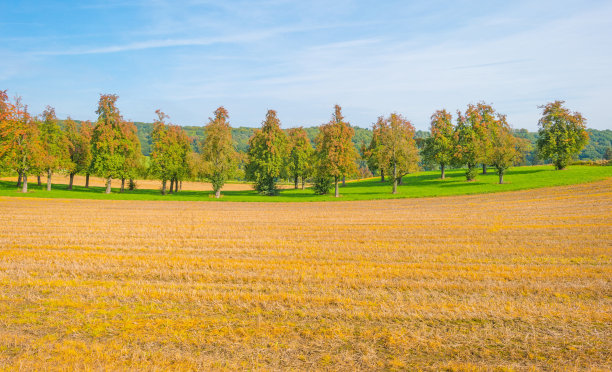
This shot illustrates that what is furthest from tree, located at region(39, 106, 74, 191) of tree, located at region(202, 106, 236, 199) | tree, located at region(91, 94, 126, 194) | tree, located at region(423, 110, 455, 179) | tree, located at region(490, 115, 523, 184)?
tree, located at region(490, 115, 523, 184)

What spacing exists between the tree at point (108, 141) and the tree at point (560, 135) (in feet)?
260

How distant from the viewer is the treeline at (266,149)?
197ft

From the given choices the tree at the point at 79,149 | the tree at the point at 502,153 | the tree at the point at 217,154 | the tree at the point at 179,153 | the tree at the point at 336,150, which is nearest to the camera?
the tree at the point at 336,150

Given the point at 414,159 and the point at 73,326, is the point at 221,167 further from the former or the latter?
the point at 73,326

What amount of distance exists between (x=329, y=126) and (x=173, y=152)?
28.8 meters

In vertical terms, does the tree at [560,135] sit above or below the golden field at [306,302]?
above

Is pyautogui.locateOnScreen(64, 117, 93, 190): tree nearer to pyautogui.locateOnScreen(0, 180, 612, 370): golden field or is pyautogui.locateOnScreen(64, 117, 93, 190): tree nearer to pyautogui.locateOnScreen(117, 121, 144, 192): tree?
pyautogui.locateOnScreen(117, 121, 144, 192): tree

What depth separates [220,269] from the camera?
13500 millimetres

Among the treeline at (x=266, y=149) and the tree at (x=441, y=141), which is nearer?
the treeline at (x=266, y=149)

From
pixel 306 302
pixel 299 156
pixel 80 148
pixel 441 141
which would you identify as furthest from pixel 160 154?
pixel 306 302

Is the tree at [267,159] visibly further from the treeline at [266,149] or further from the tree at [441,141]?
the tree at [441,141]

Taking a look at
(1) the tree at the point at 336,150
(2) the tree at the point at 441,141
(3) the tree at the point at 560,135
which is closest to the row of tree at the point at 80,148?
(1) the tree at the point at 336,150

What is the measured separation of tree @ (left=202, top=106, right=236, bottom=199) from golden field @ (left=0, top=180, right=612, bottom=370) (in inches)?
1612

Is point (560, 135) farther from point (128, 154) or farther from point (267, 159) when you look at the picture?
point (128, 154)
